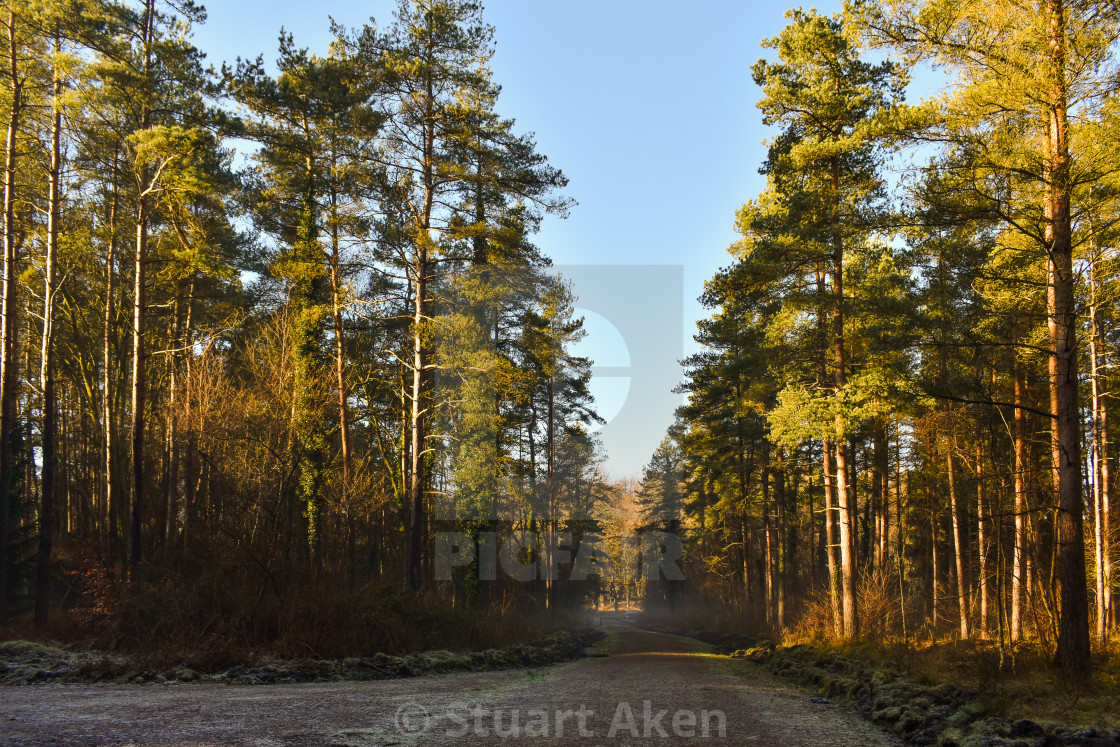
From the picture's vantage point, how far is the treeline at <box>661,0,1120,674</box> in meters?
9.92

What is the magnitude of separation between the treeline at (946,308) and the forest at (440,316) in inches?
3.5

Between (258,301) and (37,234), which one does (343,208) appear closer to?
(258,301)

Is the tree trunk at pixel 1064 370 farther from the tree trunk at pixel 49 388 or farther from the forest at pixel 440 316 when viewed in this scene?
the tree trunk at pixel 49 388

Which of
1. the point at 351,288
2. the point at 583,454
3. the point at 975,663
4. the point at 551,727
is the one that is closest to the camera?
the point at 551,727

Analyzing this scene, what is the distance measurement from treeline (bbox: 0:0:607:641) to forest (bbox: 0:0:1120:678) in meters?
0.12

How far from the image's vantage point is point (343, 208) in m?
20.1

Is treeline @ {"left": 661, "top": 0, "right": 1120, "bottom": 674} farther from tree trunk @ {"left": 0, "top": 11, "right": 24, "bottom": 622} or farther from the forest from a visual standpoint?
tree trunk @ {"left": 0, "top": 11, "right": 24, "bottom": 622}

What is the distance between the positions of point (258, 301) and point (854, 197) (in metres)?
18.9

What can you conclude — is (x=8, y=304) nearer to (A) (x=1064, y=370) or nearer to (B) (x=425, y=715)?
(B) (x=425, y=715)

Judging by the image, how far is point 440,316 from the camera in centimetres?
1867

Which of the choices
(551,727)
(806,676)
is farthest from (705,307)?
(551,727)

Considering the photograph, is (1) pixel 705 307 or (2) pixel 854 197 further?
(1) pixel 705 307

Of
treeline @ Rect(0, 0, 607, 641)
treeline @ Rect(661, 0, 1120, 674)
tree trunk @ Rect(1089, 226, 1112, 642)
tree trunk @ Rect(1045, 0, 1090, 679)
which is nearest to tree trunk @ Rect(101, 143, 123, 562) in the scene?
treeline @ Rect(0, 0, 607, 641)

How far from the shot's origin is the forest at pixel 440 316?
10.4 metres
